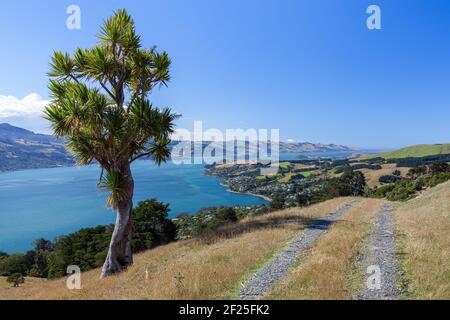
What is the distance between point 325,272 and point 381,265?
7.46ft

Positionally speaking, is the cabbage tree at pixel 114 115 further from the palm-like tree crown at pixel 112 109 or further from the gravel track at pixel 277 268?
the gravel track at pixel 277 268

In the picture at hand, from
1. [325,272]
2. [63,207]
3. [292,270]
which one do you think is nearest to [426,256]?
[325,272]

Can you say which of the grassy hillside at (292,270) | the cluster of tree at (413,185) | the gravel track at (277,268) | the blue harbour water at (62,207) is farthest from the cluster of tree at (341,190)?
the grassy hillside at (292,270)

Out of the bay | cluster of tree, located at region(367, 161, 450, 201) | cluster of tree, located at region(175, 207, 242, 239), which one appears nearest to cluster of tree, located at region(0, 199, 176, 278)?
cluster of tree, located at region(175, 207, 242, 239)

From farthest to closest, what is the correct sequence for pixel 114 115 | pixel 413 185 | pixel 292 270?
pixel 413 185 < pixel 114 115 < pixel 292 270

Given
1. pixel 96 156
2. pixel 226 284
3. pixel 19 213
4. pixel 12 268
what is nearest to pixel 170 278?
pixel 226 284

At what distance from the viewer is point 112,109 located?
14320 mm

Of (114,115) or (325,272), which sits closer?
(325,272)

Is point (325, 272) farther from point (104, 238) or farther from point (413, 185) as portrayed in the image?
point (413, 185)

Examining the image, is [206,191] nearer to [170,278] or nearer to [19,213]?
[19,213]

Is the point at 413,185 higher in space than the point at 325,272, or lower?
lower

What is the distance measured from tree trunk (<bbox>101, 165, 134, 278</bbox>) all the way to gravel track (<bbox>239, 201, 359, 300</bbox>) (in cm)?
783

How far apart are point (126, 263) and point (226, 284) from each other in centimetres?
847

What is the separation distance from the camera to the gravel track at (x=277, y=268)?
7788mm
